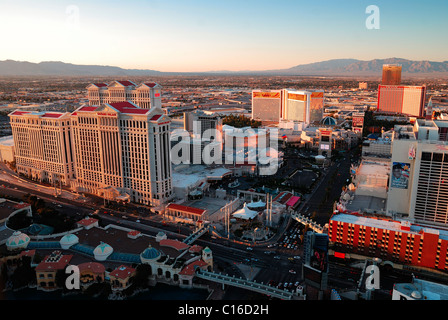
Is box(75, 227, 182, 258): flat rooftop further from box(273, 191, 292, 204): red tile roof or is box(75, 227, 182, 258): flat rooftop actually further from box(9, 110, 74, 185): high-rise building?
box(9, 110, 74, 185): high-rise building

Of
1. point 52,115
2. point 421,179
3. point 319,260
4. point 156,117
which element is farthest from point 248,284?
point 52,115

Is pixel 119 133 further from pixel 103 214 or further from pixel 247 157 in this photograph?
pixel 247 157

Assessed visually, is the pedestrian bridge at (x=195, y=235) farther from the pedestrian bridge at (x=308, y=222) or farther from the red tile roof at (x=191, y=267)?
the pedestrian bridge at (x=308, y=222)

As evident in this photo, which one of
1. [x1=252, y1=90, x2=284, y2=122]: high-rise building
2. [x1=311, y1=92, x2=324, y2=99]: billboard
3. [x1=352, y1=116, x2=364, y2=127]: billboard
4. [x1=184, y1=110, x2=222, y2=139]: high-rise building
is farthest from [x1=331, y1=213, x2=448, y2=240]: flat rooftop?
[x1=252, y1=90, x2=284, y2=122]: high-rise building

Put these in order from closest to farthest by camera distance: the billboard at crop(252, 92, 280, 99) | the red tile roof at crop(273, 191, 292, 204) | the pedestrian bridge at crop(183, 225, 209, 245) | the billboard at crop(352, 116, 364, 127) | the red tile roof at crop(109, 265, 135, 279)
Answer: the red tile roof at crop(109, 265, 135, 279) → the pedestrian bridge at crop(183, 225, 209, 245) → the red tile roof at crop(273, 191, 292, 204) → the billboard at crop(352, 116, 364, 127) → the billboard at crop(252, 92, 280, 99)

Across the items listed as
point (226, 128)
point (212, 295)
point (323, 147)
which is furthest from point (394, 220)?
point (226, 128)

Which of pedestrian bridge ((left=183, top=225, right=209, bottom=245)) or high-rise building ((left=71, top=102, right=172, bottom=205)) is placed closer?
pedestrian bridge ((left=183, top=225, right=209, bottom=245))

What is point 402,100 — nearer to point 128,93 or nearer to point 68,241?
point 128,93
